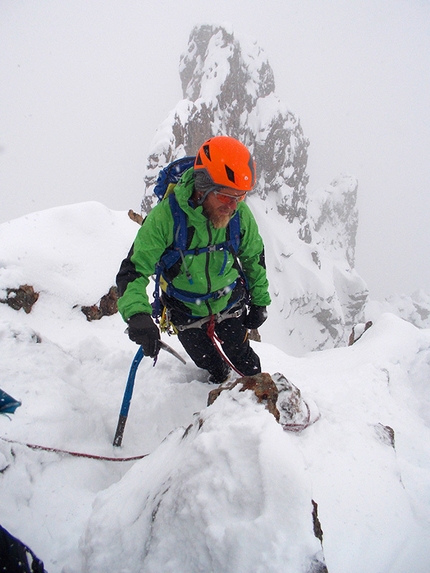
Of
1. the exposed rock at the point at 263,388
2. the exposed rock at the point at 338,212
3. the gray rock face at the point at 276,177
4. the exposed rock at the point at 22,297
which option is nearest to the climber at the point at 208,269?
the exposed rock at the point at 263,388

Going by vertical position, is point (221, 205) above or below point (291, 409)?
above

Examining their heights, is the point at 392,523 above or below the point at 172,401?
above

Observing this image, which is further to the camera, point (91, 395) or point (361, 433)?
point (91, 395)

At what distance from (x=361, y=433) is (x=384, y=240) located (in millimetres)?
124152

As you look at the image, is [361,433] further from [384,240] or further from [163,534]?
[384,240]

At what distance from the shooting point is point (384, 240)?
10988 cm

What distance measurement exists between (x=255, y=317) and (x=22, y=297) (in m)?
4.01

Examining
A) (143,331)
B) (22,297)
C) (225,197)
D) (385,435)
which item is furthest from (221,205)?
(22,297)

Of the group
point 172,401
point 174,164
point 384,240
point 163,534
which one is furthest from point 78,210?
point 384,240

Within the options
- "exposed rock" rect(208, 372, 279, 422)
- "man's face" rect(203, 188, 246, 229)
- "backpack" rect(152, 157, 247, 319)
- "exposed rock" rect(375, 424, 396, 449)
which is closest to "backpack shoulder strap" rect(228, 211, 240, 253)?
"backpack" rect(152, 157, 247, 319)

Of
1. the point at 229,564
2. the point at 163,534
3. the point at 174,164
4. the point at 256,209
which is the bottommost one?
the point at 256,209

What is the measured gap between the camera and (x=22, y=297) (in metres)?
5.12

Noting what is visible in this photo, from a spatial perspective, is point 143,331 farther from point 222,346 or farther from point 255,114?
point 255,114

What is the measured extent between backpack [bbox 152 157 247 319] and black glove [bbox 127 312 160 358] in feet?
1.97
